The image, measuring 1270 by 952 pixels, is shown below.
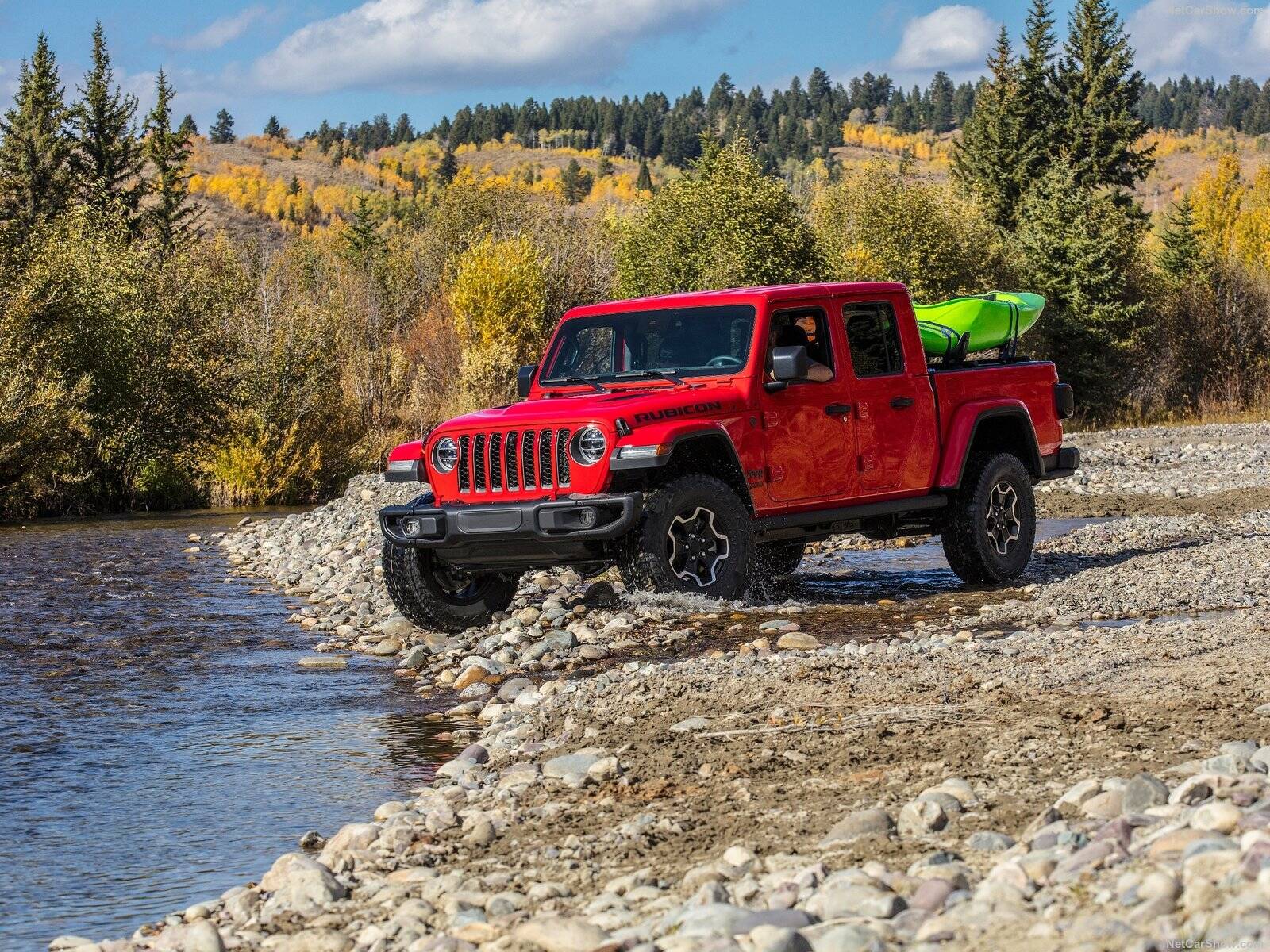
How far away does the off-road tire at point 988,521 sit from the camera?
40.0 feet

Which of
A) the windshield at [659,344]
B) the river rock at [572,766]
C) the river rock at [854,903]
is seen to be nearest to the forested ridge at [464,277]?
the windshield at [659,344]

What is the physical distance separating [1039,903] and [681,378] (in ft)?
23.2

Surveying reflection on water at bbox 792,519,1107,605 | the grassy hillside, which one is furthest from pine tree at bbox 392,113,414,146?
reflection on water at bbox 792,519,1107,605

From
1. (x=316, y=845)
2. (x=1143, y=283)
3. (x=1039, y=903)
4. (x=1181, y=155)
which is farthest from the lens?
(x=1181, y=155)

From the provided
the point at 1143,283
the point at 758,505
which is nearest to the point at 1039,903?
the point at 758,505

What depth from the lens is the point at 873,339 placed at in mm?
11555

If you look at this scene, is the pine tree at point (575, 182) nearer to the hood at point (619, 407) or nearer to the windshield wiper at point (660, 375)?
the windshield wiper at point (660, 375)

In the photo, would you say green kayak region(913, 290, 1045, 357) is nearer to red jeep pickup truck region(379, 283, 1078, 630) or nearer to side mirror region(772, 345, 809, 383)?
red jeep pickup truck region(379, 283, 1078, 630)

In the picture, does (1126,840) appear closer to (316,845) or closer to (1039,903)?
(1039,903)

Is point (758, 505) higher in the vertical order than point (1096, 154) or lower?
lower

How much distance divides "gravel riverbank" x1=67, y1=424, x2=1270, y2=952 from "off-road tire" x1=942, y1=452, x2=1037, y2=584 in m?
1.30

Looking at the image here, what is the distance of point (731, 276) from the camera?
145 ft

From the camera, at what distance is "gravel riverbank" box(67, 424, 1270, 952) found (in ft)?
13.4

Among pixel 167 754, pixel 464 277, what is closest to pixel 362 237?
pixel 464 277
